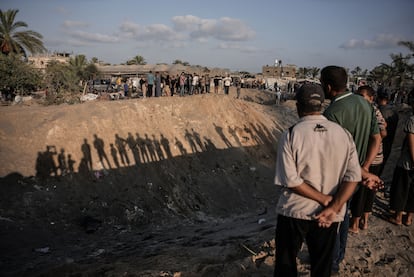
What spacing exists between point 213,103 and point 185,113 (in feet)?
6.48

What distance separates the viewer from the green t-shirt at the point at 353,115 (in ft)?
9.26

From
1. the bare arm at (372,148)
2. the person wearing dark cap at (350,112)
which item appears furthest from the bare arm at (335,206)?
the bare arm at (372,148)

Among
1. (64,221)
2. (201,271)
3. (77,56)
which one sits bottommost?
(64,221)

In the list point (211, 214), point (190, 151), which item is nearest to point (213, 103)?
point (190, 151)

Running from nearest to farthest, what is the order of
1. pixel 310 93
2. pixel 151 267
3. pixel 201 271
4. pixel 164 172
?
pixel 310 93 < pixel 201 271 < pixel 151 267 < pixel 164 172

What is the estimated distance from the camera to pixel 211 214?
→ 32.2 ft

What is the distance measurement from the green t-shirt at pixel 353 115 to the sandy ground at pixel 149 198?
1571mm

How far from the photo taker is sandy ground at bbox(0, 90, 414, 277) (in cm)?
429

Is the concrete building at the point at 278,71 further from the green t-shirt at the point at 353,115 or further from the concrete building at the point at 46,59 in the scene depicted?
the green t-shirt at the point at 353,115

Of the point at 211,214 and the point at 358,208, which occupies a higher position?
the point at 358,208

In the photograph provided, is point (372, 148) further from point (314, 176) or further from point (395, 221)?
point (395, 221)

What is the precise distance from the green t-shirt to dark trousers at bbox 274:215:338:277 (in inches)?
41.3

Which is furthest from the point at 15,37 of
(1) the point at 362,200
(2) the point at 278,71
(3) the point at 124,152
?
(2) the point at 278,71

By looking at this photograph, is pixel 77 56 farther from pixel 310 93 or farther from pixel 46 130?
pixel 310 93
